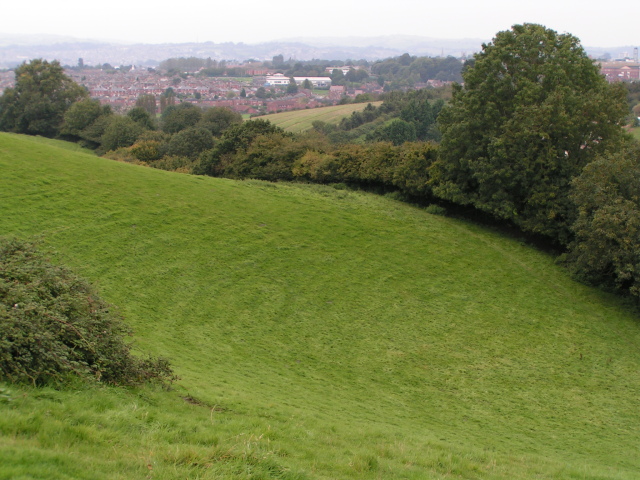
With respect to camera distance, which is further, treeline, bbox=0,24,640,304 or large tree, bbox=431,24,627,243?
large tree, bbox=431,24,627,243

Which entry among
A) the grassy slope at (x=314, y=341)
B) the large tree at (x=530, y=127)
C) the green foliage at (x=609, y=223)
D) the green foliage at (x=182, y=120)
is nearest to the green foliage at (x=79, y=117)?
the green foliage at (x=182, y=120)

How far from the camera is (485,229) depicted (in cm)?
3400

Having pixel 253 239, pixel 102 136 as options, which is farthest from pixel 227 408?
pixel 102 136

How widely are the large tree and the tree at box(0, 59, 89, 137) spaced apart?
5916cm

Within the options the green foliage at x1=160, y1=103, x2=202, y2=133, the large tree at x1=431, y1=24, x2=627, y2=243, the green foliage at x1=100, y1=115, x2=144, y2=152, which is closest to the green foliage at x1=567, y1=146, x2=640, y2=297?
the large tree at x1=431, y1=24, x2=627, y2=243

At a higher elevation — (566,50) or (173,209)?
(566,50)

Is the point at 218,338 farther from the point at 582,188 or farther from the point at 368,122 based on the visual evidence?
the point at 368,122

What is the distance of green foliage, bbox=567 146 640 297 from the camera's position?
24.7 meters

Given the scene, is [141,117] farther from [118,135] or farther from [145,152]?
[145,152]

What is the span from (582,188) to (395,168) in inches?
510

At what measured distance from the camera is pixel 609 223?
990 inches

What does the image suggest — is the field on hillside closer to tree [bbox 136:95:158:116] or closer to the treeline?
tree [bbox 136:95:158:116]

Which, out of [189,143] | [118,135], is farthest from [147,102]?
[189,143]

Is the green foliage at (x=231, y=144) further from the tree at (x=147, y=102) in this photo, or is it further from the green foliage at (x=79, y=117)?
the tree at (x=147, y=102)
